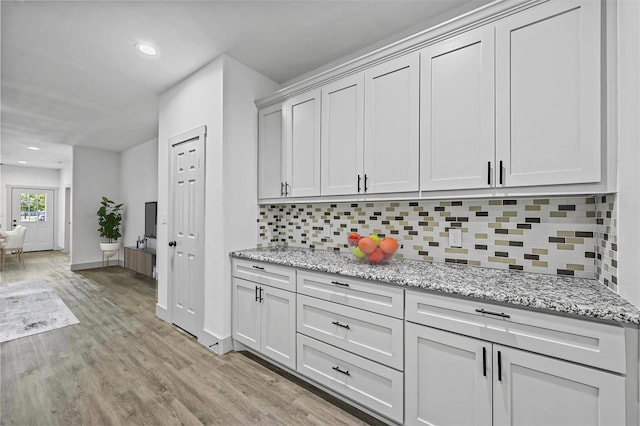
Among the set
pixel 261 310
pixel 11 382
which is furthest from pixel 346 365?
pixel 11 382

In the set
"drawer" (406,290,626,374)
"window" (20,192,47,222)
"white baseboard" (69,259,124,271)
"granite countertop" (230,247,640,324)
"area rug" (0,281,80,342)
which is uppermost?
"window" (20,192,47,222)

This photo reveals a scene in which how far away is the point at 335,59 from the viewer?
2.74 m

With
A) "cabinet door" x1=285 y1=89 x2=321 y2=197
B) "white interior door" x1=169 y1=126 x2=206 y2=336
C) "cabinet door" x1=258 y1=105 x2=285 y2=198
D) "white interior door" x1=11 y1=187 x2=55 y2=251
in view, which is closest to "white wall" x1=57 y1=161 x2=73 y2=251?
"white interior door" x1=11 y1=187 x2=55 y2=251

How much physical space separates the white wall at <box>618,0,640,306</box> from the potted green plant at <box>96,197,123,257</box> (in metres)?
7.92

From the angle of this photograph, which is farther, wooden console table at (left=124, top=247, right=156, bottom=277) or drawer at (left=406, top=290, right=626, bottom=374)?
wooden console table at (left=124, top=247, right=156, bottom=277)

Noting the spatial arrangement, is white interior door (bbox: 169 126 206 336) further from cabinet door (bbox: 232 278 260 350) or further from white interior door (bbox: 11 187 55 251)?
white interior door (bbox: 11 187 55 251)

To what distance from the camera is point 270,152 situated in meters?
2.78

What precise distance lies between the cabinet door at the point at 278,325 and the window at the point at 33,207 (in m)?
10.6

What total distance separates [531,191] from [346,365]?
1516 mm

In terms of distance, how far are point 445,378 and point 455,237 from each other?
0.96 metres

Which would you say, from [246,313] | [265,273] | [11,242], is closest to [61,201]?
[11,242]

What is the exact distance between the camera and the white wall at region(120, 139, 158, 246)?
5801 millimetres

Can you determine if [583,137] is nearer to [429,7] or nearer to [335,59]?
[429,7]

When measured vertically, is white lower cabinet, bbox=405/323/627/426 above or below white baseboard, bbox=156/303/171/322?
above
